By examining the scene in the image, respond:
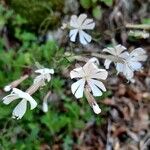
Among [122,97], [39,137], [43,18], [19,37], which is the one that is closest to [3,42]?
[19,37]

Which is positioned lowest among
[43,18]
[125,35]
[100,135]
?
[100,135]

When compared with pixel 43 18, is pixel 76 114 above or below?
below

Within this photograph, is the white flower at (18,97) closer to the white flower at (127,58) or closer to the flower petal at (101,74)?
the flower petal at (101,74)

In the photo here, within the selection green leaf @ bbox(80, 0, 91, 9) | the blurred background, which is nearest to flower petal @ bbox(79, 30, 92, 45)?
the blurred background

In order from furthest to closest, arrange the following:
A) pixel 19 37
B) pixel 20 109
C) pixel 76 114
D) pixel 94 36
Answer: pixel 19 37, pixel 76 114, pixel 94 36, pixel 20 109

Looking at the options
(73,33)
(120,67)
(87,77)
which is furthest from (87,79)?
(73,33)

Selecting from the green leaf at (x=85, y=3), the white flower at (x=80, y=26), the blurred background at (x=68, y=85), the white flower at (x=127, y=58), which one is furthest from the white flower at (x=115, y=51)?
the green leaf at (x=85, y=3)

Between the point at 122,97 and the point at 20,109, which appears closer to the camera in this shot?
the point at 20,109

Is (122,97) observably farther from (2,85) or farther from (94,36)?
(2,85)
